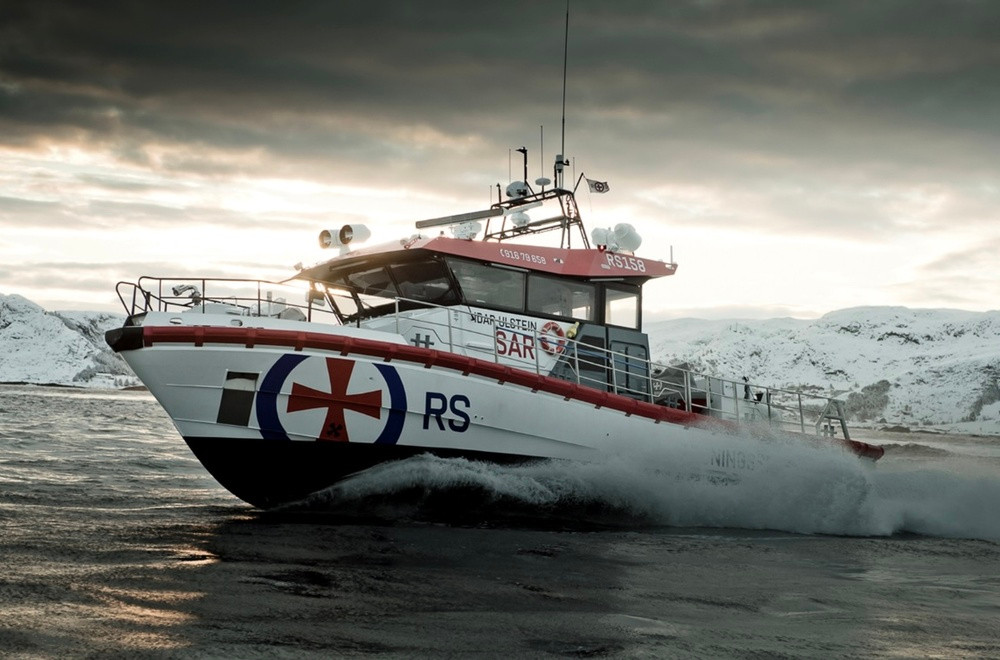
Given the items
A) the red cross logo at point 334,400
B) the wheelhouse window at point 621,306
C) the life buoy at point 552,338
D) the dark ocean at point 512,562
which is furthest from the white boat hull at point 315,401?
the wheelhouse window at point 621,306

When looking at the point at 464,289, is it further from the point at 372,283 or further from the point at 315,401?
the point at 315,401

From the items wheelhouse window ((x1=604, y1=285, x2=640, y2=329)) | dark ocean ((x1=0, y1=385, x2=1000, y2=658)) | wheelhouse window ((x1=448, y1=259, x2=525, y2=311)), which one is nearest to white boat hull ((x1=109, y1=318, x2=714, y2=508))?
→ dark ocean ((x1=0, y1=385, x2=1000, y2=658))

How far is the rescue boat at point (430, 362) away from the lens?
7809mm

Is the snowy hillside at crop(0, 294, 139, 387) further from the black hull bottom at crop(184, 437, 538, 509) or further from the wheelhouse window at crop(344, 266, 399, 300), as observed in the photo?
the black hull bottom at crop(184, 437, 538, 509)

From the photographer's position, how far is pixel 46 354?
391 feet

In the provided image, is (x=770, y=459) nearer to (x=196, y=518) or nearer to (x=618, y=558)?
(x=618, y=558)

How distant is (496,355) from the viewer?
8852mm

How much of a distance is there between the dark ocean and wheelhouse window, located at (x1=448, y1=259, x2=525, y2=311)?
1.97 m

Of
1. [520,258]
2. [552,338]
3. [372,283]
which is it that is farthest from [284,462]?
[520,258]

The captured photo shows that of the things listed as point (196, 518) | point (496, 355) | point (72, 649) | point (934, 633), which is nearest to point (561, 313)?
point (496, 355)

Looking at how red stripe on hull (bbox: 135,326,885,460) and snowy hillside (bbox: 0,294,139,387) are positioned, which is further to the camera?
snowy hillside (bbox: 0,294,139,387)

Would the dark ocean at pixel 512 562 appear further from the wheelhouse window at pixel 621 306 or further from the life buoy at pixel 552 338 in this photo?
the wheelhouse window at pixel 621 306

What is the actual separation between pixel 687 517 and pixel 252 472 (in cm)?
468

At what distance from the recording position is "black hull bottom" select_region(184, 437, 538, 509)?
25.9 ft
